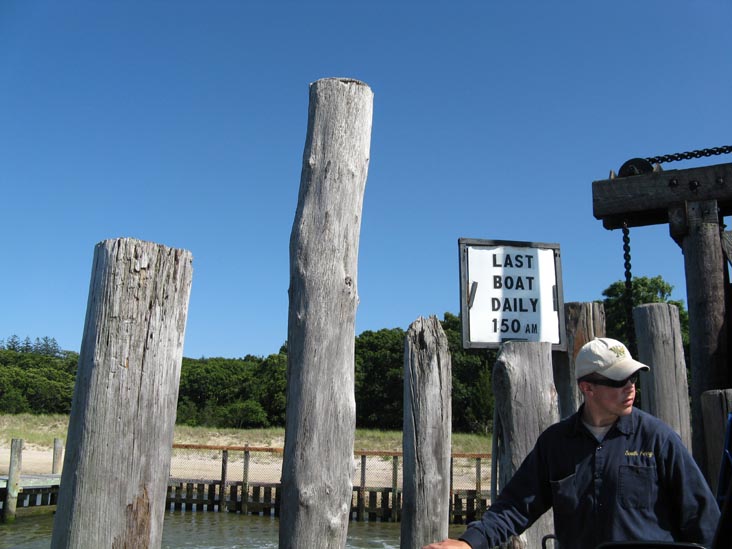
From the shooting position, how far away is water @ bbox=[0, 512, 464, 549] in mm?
19641

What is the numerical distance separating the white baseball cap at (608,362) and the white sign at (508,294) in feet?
5.19

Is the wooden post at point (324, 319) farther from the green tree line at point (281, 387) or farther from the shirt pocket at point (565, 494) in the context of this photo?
the green tree line at point (281, 387)

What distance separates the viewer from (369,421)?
5388 cm

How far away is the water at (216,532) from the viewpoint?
19641 millimetres

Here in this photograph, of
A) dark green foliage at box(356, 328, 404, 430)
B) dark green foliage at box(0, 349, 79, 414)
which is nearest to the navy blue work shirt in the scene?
dark green foliage at box(356, 328, 404, 430)

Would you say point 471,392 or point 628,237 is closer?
point 628,237

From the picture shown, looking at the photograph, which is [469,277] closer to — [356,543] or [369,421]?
[356,543]

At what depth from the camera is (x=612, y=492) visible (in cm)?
292

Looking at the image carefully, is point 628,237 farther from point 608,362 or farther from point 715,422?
point 608,362

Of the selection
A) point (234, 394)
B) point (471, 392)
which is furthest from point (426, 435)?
point (234, 394)

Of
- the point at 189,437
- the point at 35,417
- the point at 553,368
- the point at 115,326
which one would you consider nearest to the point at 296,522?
the point at 115,326

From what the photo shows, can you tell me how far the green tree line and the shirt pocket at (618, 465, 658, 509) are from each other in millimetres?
43673

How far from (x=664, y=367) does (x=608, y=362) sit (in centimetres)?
240

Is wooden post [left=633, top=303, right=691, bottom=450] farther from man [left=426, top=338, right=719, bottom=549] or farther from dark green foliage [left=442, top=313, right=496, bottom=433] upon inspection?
dark green foliage [left=442, top=313, right=496, bottom=433]
